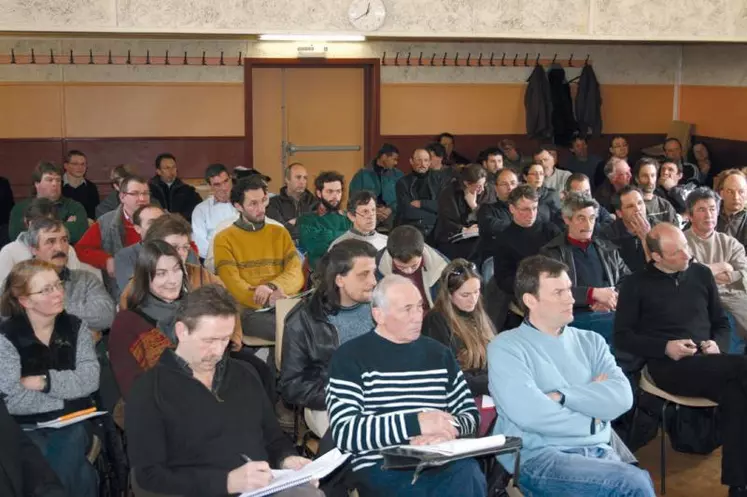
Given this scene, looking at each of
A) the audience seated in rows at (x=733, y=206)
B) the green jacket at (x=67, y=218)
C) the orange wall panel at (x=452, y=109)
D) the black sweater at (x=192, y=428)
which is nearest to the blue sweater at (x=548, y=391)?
the black sweater at (x=192, y=428)

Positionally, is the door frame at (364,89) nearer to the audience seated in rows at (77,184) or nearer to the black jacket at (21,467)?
the audience seated in rows at (77,184)

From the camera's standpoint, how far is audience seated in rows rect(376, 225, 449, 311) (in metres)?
5.06

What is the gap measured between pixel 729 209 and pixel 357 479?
12.8 feet

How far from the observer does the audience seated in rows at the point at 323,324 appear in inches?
151

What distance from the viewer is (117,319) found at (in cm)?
397

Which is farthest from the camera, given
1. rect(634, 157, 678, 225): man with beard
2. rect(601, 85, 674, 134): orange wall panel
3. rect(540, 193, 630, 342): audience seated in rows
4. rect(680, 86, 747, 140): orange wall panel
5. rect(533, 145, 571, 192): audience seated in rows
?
rect(601, 85, 674, 134): orange wall panel

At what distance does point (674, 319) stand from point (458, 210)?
278 centimetres

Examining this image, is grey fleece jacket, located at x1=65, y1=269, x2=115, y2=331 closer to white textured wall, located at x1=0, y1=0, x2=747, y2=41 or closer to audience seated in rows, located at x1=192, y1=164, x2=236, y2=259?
audience seated in rows, located at x1=192, y1=164, x2=236, y2=259

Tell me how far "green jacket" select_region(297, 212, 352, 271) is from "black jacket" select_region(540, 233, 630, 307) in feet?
4.89

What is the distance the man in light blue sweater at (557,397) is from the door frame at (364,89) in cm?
679

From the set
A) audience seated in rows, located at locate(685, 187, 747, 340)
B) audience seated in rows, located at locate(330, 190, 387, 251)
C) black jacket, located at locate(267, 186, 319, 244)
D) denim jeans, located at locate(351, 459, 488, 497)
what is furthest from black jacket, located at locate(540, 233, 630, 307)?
black jacket, located at locate(267, 186, 319, 244)

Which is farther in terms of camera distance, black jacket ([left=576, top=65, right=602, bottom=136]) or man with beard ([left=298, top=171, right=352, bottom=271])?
black jacket ([left=576, top=65, right=602, bottom=136])

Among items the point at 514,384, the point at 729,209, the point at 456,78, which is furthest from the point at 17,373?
the point at 456,78

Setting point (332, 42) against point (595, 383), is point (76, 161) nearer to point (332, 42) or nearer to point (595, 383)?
point (332, 42)
